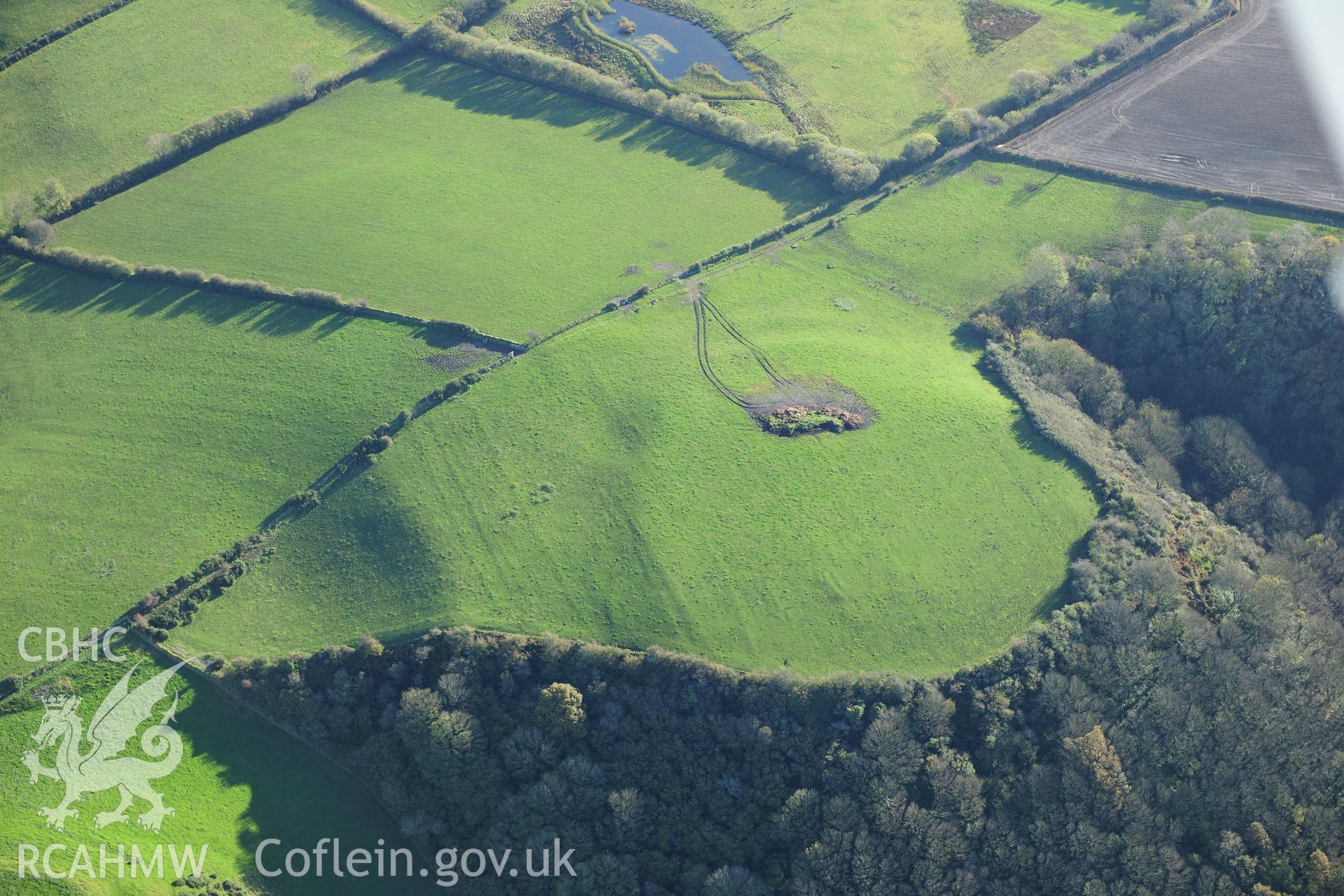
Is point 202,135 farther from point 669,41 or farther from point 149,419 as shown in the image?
point 669,41

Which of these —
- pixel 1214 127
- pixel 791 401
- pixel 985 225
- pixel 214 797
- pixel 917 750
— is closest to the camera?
pixel 917 750

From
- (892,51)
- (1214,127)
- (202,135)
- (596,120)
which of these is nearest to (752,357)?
(596,120)

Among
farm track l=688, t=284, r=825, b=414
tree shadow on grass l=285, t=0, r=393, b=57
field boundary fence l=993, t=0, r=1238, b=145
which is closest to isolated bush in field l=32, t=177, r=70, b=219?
tree shadow on grass l=285, t=0, r=393, b=57

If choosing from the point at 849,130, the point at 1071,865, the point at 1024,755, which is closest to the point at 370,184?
the point at 849,130

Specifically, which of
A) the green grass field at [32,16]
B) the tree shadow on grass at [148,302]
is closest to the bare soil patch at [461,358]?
the tree shadow on grass at [148,302]

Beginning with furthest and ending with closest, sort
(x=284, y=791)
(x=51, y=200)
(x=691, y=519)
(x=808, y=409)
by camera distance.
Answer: (x=51, y=200)
(x=808, y=409)
(x=691, y=519)
(x=284, y=791)

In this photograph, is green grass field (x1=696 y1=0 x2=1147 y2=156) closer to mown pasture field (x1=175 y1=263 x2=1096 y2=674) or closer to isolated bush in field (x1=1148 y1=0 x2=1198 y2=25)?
isolated bush in field (x1=1148 y1=0 x2=1198 y2=25)

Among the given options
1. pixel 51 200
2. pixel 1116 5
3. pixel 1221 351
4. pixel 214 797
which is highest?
pixel 1116 5
